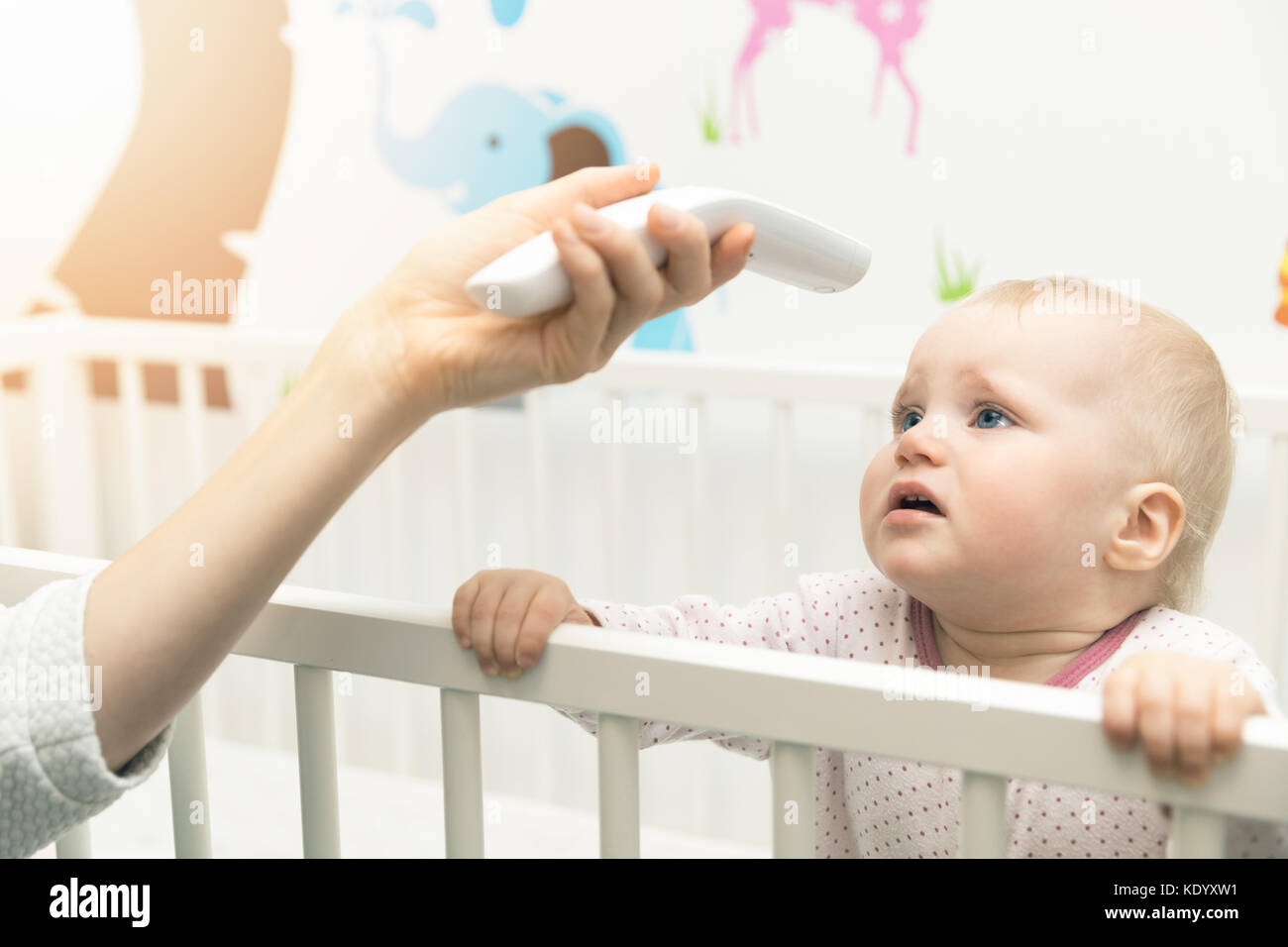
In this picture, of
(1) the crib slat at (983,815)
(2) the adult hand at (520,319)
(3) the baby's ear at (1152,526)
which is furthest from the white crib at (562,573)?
(3) the baby's ear at (1152,526)

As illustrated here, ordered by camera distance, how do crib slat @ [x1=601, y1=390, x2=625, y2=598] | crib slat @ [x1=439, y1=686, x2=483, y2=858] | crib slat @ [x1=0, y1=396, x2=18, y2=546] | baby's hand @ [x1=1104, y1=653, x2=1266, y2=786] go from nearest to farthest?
baby's hand @ [x1=1104, y1=653, x2=1266, y2=786], crib slat @ [x1=439, y1=686, x2=483, y2=858], crib slat @ [x1=601, y1=390, x2=625, y2=598], crib slat @ [x1=0, y1=396, x2=18, y2=546]

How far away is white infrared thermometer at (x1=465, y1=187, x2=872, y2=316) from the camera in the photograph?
1.54 feet

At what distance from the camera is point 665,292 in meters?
0.54

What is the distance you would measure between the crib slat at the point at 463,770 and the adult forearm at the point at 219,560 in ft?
0.34

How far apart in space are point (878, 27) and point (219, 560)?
976 mm

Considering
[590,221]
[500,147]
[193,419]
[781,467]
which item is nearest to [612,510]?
[781,467]

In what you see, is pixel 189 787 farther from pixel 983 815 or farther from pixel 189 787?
pixel 983 815

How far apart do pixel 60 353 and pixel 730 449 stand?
88cm

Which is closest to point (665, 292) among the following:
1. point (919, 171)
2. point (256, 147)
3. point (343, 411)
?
point (343, 411)

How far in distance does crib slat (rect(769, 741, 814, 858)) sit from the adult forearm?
220mm

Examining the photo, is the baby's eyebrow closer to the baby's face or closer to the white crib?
the baby's face

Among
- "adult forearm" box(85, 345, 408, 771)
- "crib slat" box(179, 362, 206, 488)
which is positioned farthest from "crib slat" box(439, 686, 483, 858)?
"crib slat" box(179, 362, 206, 488)

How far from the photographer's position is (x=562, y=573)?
4.87 ft
